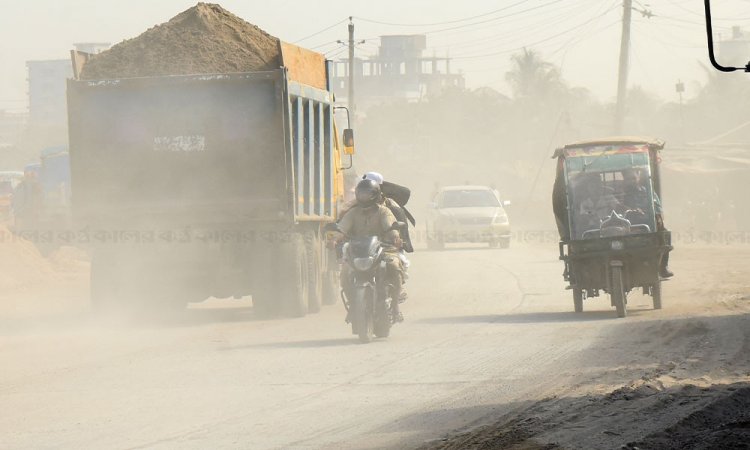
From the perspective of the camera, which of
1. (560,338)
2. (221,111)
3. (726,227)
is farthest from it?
(726,227)

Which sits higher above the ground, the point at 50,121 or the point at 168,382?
the point at 50,121

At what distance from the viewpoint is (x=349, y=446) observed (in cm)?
777

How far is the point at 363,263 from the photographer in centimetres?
1423

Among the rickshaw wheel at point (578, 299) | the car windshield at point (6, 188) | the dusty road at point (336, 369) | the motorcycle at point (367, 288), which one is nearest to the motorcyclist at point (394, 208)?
the motorcycle at point (367, 288)

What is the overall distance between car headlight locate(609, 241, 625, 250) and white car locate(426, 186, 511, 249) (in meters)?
19.2

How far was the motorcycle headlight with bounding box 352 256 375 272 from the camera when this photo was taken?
14.2 metres

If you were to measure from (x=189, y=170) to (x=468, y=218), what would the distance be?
65.1 feet

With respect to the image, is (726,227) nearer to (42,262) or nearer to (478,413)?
(42,262)

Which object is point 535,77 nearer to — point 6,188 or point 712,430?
point 6,188

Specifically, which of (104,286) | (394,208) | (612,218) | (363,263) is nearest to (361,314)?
(363,263)

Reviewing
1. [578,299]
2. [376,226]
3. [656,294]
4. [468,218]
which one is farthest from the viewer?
[468,218]

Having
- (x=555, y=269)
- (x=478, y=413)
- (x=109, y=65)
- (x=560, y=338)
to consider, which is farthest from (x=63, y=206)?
(x=478, y=413)

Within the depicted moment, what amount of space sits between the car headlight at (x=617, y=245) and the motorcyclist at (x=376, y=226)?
130 inches

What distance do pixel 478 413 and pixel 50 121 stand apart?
128 m
